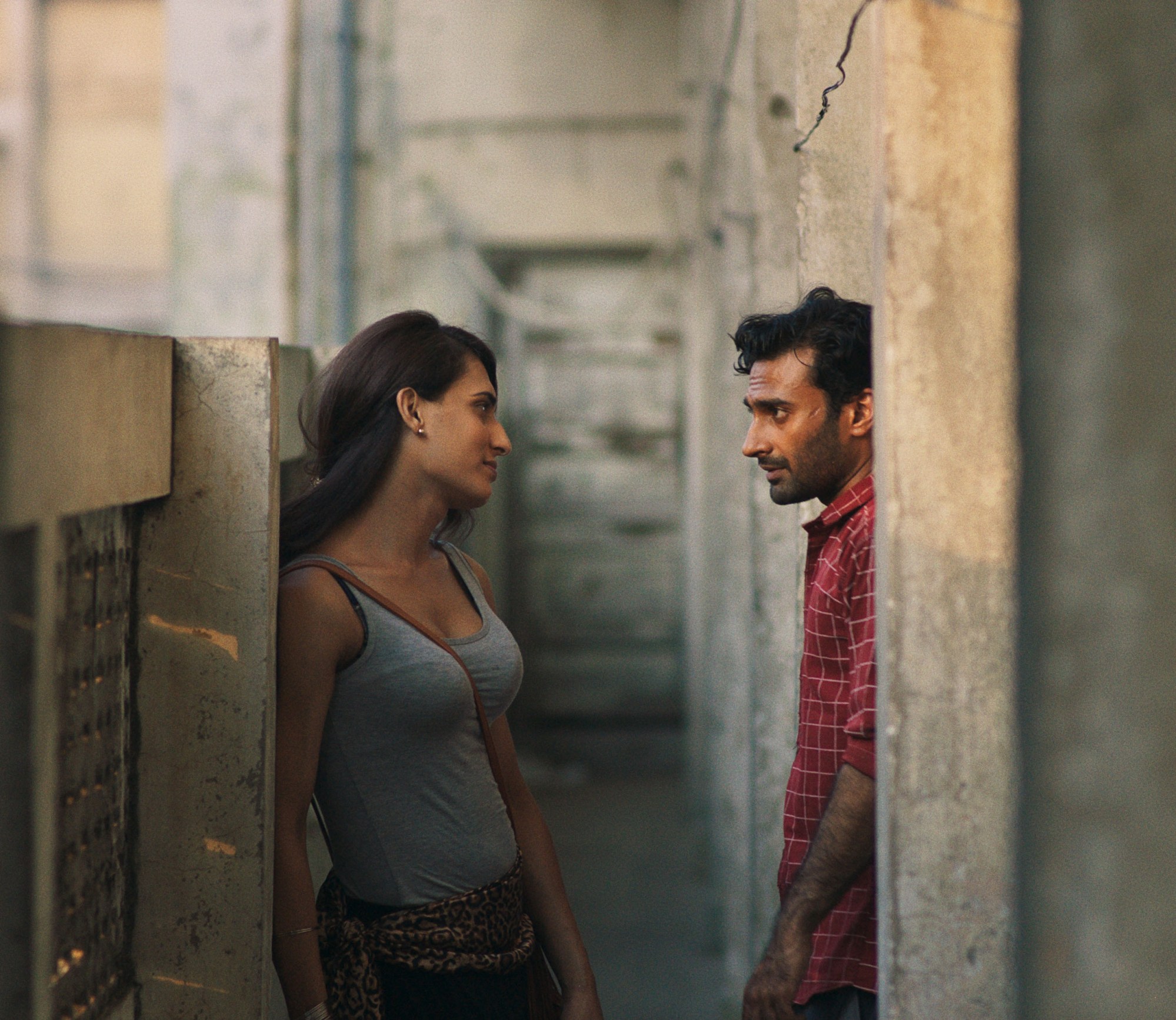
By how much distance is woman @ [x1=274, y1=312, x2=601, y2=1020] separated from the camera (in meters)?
1.77

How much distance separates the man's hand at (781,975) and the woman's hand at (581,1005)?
34cm

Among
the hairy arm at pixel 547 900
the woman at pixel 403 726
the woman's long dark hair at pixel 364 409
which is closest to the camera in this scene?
the woman at pixel 403 726

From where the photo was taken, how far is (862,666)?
1.85 metres

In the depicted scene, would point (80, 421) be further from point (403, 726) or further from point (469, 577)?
point (469, 577)

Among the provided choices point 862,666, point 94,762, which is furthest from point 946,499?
point 94,762

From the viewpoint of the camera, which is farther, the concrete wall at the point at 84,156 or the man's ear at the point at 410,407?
the concrete wall at the point at 84,156

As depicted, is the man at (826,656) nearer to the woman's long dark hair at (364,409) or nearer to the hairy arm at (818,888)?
the hairy arm at (818,888)

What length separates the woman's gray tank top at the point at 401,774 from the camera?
181 centimetres

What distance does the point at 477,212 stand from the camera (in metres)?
7.30

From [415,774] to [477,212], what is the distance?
19.1 ft

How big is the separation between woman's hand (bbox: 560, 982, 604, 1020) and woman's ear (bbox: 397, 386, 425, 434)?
0.92m

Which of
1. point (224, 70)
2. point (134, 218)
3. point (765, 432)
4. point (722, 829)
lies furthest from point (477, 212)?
point (134, 218)

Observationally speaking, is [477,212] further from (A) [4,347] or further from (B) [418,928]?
(A) [4,347]

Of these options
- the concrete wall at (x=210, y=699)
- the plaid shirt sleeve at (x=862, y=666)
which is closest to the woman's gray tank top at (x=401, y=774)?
the concrete wall at (x=210, y=699)
